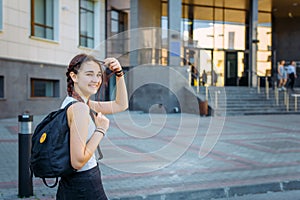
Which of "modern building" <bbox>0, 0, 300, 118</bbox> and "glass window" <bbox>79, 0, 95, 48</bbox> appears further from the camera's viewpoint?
"glass window" <bbox>79, 0, 95, 48</bbox>

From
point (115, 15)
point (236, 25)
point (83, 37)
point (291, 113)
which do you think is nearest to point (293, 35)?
point (236, 25)

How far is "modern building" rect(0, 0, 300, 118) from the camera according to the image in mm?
14406

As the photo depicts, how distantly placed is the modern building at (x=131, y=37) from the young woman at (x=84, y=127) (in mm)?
490

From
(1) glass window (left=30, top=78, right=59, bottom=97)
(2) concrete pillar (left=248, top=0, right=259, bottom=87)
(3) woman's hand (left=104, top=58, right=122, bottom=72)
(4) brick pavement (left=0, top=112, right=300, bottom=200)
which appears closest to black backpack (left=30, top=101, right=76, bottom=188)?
(3) woman's hand (left=104, top=58, right=122, bottom=72)

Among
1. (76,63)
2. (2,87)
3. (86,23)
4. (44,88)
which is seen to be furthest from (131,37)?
(86,23)

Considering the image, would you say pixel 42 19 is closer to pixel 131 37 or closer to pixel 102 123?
pixel 131 37

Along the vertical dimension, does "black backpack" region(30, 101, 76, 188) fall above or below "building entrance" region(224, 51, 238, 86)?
below

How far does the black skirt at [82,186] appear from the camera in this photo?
87.4 inches

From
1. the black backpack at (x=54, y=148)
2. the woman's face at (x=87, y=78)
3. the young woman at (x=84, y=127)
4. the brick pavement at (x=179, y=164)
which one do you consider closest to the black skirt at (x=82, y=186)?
the young woman at (x=84, y=127)

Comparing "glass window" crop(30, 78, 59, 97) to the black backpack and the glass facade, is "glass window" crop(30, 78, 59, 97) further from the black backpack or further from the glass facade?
the black backpack

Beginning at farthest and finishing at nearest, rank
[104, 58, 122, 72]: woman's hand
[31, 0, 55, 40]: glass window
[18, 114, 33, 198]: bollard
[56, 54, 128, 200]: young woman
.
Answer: [31, 0, 55, 40]: glass window
[18, 114, 33, 198]: bollard
[104, 58, 122, 72]: woman's hand
[56, 54, 128, 200]: young woman

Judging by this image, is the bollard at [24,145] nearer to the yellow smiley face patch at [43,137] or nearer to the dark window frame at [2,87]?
the yellow smiley face patch at [43,137]

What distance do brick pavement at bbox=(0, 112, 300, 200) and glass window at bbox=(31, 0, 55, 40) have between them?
843 cm

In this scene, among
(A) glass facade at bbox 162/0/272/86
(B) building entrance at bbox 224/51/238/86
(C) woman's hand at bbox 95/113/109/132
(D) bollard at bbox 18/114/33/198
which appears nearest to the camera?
(C) woman's hand at bbox 95/113/109/132
